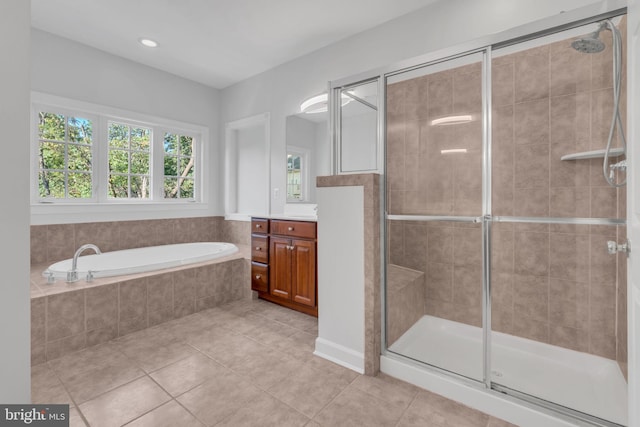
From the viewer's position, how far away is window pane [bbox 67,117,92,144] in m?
3.20

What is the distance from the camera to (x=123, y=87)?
344 centimetres

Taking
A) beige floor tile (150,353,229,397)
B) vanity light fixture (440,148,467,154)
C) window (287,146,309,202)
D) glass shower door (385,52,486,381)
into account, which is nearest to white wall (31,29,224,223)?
window (287,146,309,202)

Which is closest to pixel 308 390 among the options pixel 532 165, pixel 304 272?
pixel 304 272

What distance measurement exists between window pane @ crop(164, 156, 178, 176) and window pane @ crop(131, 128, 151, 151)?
0.27 m

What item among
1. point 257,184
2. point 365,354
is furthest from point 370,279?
point 257,184

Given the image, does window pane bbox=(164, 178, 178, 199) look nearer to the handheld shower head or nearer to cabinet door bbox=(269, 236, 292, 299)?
cabinet door bbox=(269, 236, 292, 299)

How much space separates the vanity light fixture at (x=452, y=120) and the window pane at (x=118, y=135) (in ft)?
11.2

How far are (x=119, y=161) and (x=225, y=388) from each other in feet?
9.85

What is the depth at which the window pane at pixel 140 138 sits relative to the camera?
3666 millimetres

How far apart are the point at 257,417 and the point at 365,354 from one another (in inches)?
28.6

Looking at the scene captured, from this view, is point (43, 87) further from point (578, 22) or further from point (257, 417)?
point (578, 22)

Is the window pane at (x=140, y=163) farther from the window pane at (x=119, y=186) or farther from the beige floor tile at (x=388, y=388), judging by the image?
the beige floor tile at (x=388, y=388)

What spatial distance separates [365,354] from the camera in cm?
192

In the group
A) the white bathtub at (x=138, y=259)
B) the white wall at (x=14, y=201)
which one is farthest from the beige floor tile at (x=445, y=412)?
the white bathtub at (x=138, y=259)
